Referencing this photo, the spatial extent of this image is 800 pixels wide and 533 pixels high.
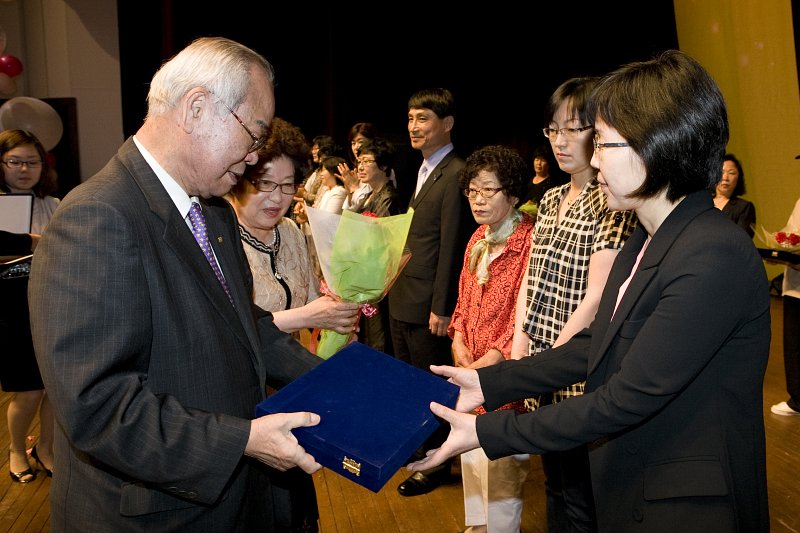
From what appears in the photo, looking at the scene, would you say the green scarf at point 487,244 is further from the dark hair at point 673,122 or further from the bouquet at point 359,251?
the dark hair at point 673,122

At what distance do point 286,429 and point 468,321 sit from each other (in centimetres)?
158

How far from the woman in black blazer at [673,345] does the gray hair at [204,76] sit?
0.80 metres

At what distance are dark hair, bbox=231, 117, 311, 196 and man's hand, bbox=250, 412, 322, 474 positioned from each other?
1.20 metres

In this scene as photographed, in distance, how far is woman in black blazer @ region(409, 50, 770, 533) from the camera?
1.26 m

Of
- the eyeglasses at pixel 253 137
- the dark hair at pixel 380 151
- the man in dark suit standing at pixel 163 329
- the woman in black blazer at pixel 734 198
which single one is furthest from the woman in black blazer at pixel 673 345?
the woman in black blazer at pixel 734 198

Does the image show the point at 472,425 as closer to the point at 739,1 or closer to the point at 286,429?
the point at 286,429

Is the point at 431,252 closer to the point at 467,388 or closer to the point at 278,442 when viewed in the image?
the point at 467,388

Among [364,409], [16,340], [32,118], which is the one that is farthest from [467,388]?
[32,118]

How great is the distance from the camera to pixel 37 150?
3768 mm

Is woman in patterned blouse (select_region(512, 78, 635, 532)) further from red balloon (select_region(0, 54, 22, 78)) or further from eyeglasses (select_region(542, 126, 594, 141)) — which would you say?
red balloon (select_region(0, 54, 22, 78))

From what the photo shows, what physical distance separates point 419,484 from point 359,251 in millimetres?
1858

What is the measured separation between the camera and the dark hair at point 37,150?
3705mm

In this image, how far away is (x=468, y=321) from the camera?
2795 mm

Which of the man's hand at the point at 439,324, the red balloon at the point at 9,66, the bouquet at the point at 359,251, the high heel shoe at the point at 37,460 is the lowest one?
the high heel shoe at the point at 37,460
